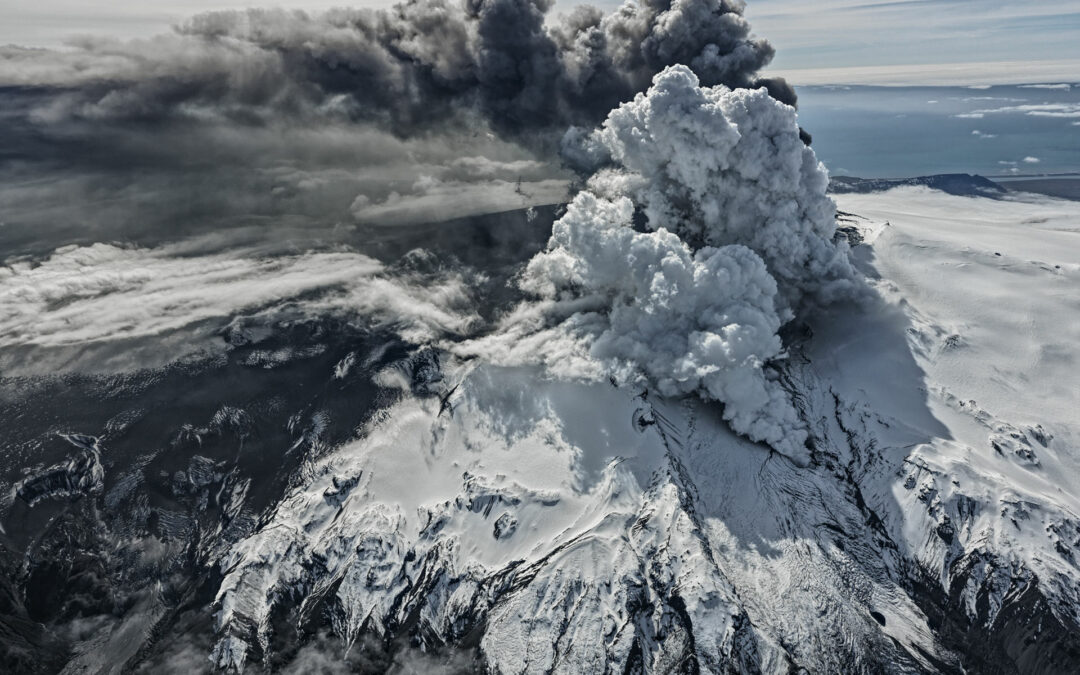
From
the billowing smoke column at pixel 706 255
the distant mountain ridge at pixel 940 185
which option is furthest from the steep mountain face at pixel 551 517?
the distant mountain ridge at pixel 940 185

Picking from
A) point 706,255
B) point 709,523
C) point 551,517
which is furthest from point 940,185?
point 551,517

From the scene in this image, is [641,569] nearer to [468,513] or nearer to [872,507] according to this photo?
[468,513]

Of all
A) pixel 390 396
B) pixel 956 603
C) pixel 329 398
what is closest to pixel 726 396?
pixel 956 603

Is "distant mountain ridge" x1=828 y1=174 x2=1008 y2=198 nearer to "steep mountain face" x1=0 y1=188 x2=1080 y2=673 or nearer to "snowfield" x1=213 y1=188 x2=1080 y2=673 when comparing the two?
"steep mountain face" x1=0 y1=188 x2=1080 y2=673

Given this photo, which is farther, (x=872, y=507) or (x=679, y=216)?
(x=679, y=216)

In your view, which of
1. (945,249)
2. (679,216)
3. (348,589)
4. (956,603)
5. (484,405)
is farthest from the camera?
(945,249)

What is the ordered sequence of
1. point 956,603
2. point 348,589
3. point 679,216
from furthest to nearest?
point 679,216, point 348,589, point 956,603
